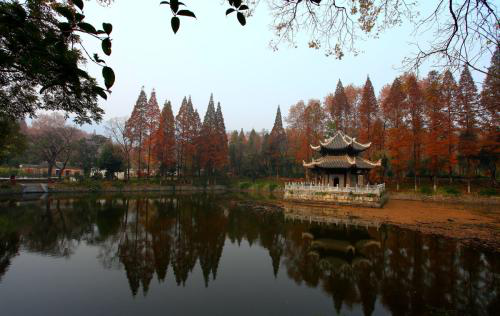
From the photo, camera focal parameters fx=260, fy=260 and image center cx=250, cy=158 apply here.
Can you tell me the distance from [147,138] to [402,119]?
31584 mm

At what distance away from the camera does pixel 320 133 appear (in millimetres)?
35844

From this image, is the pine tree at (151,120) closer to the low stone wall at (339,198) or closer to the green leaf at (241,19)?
the low stone wall at (339,198)

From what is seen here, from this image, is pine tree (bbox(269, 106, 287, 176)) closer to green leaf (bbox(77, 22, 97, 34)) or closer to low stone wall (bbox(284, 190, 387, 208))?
low stone wall (bbox(284, 190, 387, 208))

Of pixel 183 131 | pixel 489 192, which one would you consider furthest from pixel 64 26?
pixel 183 131

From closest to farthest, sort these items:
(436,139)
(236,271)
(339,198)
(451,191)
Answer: (236,271)
(339,198)
(451,191)
(436,139)

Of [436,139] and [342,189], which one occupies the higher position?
[436,139]

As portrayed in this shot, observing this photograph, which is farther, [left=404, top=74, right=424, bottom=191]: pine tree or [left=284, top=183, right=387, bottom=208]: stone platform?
[left=404, top=74, right=424, bottom=191]: pine tree

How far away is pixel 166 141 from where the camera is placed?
3594cm

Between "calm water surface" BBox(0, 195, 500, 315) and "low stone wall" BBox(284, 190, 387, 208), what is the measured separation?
7.68m

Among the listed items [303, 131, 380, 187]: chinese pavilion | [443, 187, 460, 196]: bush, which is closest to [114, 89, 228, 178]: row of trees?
[303, 131, 380, 187]: chinese pavilion

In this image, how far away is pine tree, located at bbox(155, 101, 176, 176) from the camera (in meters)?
35.2

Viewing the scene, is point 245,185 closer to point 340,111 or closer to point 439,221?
point 340,111

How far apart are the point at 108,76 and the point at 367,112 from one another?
1341 inches

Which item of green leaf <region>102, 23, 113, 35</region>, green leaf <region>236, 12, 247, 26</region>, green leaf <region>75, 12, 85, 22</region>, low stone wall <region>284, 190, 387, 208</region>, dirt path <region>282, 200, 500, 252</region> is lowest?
dirt path <region>282, 200, 500, 252</region>
